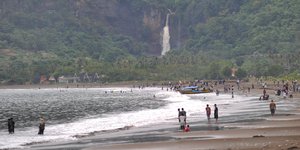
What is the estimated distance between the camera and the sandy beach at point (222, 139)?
30.2 metres

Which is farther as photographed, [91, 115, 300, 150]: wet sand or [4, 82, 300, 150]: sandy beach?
[4, 82, 300, 150]: sandy beach

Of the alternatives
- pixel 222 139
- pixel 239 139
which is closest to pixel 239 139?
pixel 239 139

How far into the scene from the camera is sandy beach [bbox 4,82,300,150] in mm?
30172

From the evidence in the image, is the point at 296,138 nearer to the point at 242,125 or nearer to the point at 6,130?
the point at 242,125

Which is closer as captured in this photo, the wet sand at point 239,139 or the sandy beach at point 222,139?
the wet sand at point 239,139

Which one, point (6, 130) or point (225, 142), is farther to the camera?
point (6, 130)

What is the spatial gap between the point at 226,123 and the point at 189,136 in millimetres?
7971

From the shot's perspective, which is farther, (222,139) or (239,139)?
(222,139)

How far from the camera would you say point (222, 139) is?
110ft

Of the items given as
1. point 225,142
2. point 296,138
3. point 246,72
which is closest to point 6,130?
point 225,142

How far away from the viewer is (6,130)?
52844mm

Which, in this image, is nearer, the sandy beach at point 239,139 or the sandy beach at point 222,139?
the sandy beach at point 239,139

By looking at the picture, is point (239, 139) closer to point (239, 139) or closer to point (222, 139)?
point (239, 139)

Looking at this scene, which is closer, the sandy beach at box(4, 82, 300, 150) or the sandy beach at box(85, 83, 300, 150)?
the sandy beach at box(85, 83, 300, 150)
